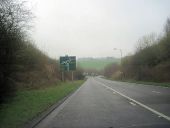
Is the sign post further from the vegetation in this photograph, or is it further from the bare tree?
the bare tree

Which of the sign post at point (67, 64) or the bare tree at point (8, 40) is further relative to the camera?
the sign post at point (67, 64)

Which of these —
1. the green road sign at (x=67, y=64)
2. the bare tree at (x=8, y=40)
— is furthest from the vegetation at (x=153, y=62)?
the bare tree at (x=8, y=40)

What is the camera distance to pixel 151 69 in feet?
239

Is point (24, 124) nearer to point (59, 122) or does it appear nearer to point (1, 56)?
point (59, 122)

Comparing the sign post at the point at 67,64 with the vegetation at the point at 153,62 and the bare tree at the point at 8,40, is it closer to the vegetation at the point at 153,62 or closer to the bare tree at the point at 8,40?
the vegetation at the point at 153,62

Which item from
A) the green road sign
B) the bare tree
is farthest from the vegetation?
the bare tree

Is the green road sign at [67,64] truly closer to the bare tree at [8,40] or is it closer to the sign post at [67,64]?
the sign post at [67,64]

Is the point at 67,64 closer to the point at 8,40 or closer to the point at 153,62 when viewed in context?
the point at 153,62

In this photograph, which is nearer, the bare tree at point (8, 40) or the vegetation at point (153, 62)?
the bare tree at point (8, 40)

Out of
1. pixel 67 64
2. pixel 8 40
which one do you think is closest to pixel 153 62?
pixel 67 64

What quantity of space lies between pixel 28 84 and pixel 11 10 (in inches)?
808

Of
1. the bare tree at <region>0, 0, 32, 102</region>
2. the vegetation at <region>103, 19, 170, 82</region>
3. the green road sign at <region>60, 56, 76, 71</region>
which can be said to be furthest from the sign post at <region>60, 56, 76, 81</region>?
the bare tree at <region>0, 0, 32, 102</region>

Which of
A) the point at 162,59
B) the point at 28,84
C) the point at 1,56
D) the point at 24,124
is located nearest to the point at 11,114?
the point at 24,124

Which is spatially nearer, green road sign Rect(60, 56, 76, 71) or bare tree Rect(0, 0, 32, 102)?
bare tree Rect(0, 0, 32, 102)
